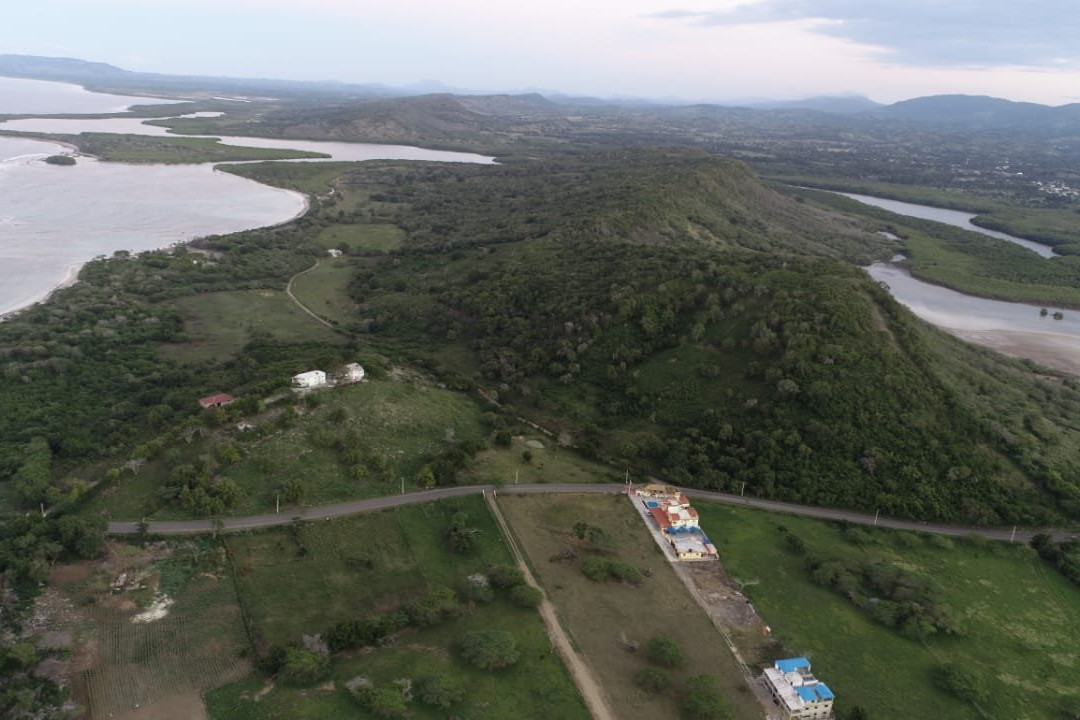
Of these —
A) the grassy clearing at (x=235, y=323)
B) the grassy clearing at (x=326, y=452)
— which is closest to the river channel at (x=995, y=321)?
the grassy clearing at (x=326, y=452)

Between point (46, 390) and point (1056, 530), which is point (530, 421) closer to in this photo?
point (1056, 530)

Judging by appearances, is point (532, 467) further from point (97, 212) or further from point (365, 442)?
point (97, 212)

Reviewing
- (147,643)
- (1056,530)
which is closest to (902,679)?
(1056,530)

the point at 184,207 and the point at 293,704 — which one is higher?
the point at 184,207

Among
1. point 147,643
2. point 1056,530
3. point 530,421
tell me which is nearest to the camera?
point 147,643

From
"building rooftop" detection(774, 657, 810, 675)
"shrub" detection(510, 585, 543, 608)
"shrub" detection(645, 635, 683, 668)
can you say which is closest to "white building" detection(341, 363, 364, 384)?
"shrub" detection(510, 585, 543, 608)

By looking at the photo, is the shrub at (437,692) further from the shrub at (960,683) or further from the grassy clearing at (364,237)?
the grassy clearing at (364,237)

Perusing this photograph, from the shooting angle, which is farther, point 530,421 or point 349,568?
point 530,421
